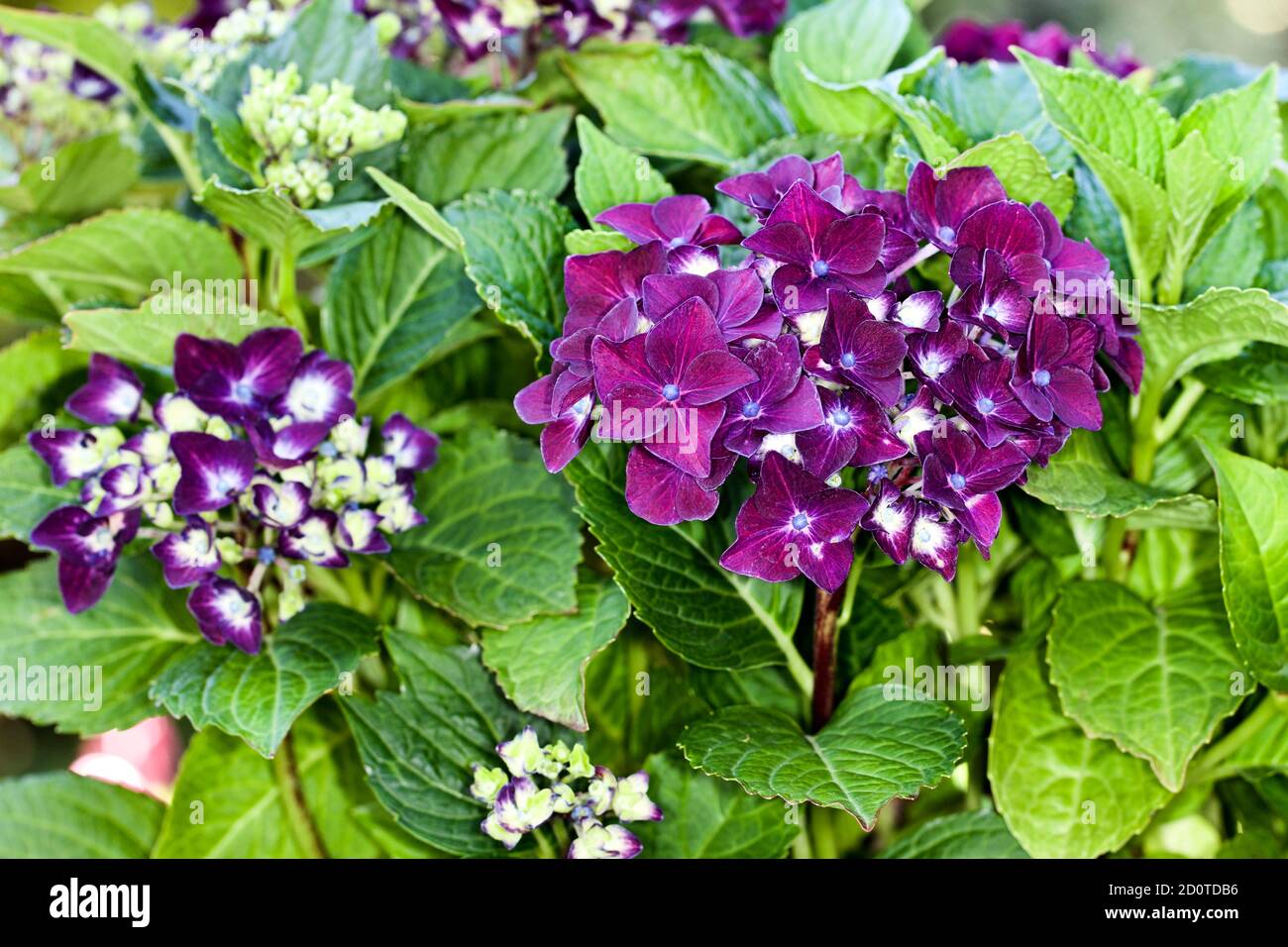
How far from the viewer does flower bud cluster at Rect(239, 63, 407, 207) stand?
0.64 meters

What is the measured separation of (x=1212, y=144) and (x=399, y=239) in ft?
1.49

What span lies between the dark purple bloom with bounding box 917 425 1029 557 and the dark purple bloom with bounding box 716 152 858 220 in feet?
0.40

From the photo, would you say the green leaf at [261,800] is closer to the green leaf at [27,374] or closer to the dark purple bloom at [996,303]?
the green leaf at [27,374]

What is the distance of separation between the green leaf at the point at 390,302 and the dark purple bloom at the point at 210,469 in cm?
13

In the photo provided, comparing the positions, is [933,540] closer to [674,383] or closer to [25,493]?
[674,383]

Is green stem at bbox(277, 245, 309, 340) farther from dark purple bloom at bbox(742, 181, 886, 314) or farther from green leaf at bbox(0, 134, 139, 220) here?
dark purple bloom at bbox(742, 181, 886, 314)

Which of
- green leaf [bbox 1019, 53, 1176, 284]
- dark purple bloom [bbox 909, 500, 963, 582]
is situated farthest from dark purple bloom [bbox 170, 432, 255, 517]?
green leaf [bbox 1019, 53, 1176, 284]

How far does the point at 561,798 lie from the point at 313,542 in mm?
173

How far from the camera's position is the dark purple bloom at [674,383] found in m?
0.46

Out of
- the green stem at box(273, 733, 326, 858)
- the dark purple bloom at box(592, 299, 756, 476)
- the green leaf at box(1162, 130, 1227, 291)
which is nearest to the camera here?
the dark purple bloom at box(592, 299, 756, 476)

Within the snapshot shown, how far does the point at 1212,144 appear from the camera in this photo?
0.62m

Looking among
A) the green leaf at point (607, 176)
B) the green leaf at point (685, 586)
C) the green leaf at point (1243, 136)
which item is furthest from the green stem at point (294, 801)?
the green leaf at point (1243, 136)

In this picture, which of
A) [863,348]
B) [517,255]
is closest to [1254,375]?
[863,348]
